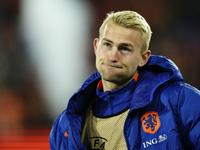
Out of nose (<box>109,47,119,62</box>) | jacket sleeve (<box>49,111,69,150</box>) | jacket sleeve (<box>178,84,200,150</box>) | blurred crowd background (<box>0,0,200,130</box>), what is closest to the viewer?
jacket sleeve (<box>178,84,200,150</box>)

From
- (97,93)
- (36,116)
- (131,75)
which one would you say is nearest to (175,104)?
(131,75)

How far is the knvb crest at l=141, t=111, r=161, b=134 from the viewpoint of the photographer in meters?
1.03

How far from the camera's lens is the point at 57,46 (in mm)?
4148

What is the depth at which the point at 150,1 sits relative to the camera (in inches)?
156

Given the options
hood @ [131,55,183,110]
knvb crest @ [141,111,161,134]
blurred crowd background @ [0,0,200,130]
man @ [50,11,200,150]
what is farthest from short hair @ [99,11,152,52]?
blurred crowd background @ [0,0,200,130]

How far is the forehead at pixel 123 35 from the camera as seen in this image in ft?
3.85

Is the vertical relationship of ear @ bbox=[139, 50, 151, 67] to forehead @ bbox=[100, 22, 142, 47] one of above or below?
below

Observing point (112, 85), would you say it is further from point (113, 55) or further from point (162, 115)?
point (162, 115)

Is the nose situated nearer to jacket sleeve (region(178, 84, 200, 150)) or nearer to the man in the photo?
the man

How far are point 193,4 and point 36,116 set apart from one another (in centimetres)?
296

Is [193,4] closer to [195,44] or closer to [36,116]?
[195,44]

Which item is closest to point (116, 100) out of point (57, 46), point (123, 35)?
point (123, 35)

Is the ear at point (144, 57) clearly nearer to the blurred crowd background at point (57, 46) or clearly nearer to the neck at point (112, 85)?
the neck at point (112, 85)

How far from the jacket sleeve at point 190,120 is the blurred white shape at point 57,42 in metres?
2.83
